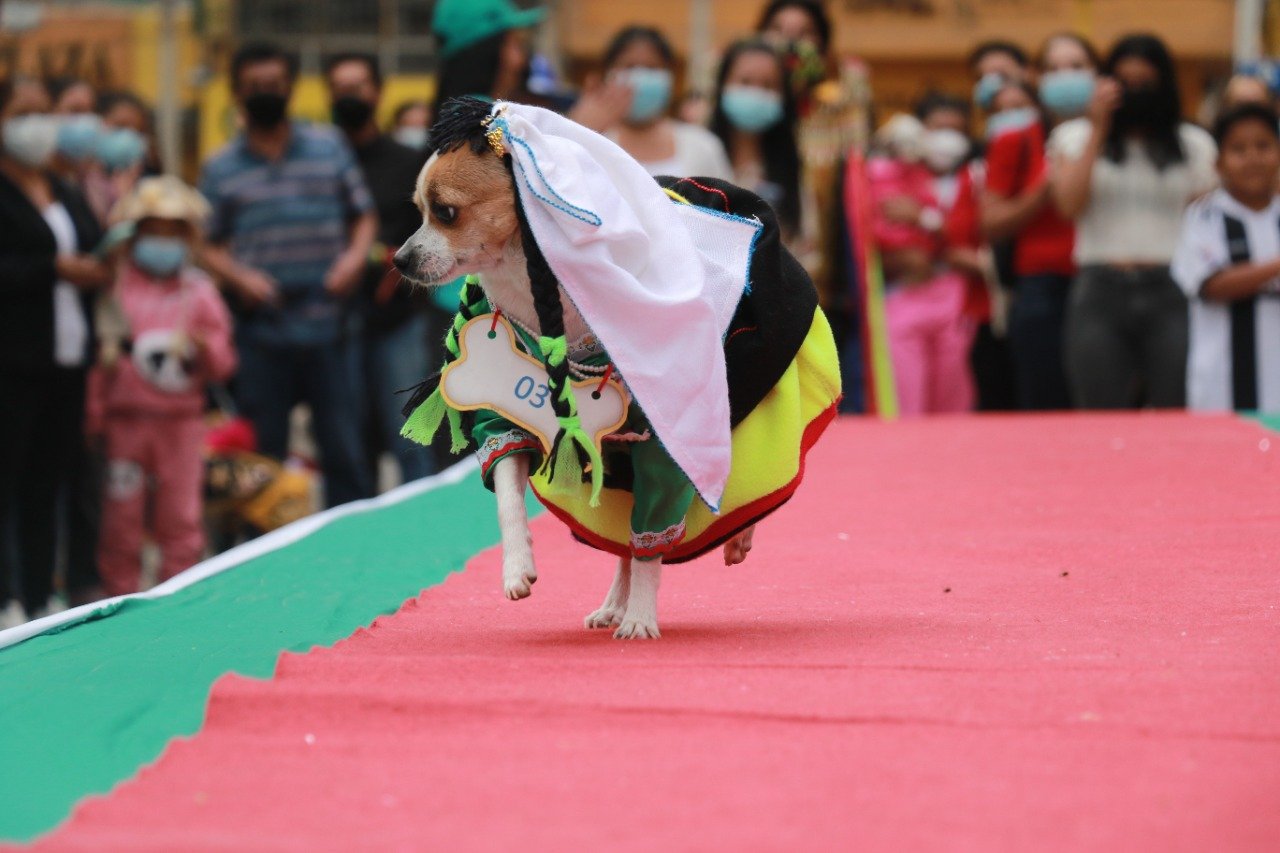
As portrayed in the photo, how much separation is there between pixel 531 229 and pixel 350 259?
493 cm

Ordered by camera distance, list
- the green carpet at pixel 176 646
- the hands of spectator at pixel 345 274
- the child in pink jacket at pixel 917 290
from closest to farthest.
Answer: the green carpet at pixel 176 646, the hands of spectator at pixel 345 274, the child in pink jacket at pixel 917 290

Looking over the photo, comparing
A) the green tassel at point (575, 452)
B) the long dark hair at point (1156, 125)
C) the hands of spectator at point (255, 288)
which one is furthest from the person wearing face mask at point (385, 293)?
the green tassel at point (575, 452)

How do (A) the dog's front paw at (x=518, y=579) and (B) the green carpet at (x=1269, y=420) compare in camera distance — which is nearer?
(A) the dog's front paw at (x=518, y=579)

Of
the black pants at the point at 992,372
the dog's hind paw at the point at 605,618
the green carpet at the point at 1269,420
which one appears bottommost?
the black pants at the point at 992,372

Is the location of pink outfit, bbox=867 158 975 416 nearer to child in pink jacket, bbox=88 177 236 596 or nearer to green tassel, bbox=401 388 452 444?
child in pink jacket, bbox=88 177 236 596

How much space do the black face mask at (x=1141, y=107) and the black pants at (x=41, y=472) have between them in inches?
173

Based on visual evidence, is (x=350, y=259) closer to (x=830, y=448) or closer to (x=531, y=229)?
(x=830, y=448)

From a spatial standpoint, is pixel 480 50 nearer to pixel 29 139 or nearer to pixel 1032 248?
pixel 29 139

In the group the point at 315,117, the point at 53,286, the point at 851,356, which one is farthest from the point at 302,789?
the point at 315,117

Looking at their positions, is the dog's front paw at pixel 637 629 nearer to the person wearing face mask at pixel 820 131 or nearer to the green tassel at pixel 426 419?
the green tassel at pixel 426 419

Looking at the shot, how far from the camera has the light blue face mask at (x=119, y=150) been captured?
1055 cm

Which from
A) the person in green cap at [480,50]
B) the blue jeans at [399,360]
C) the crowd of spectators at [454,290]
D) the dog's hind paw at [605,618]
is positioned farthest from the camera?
the blue jeans at [399,360]

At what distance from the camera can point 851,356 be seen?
355 inches

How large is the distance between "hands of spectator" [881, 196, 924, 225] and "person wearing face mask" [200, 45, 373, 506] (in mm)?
2346
